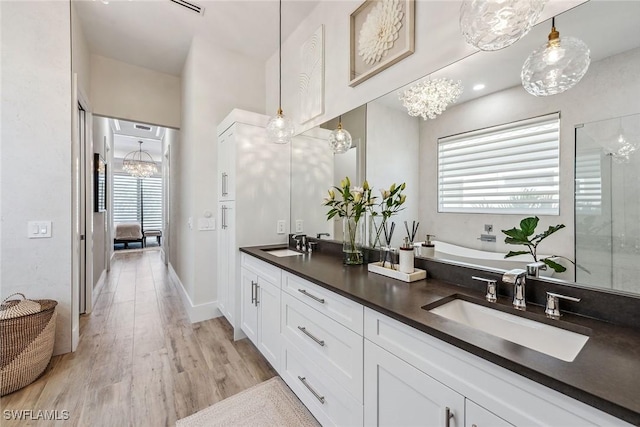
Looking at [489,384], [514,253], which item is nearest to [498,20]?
[514,253]

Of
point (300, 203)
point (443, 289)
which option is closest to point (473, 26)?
point (443, 289)

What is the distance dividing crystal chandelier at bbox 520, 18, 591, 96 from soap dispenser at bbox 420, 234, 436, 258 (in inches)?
34.2

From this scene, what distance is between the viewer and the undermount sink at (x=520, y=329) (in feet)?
3.07

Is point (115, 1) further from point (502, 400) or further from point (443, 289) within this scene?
point (502, 400)

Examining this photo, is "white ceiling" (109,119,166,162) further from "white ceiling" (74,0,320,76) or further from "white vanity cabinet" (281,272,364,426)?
"white vanity cabinet" (281,272,364,426)

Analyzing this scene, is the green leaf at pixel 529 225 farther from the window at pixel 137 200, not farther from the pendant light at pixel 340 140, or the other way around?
the window at pixel 137 200

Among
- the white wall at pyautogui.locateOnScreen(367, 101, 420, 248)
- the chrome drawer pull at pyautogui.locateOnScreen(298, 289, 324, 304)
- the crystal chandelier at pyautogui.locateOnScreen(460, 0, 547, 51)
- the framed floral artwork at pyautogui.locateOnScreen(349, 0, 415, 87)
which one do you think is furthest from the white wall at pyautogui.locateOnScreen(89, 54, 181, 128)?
the crystal chandelier at pyautogui.locateOnScreen(460, 0, 547, 51)

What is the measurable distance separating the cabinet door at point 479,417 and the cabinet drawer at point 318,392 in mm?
546

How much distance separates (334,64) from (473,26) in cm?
151

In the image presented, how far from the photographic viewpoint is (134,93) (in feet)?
12.0

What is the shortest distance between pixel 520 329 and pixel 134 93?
464cm

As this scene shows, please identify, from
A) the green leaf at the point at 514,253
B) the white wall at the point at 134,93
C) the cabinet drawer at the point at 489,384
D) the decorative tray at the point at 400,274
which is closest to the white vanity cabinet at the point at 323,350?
the cabinet drawer at the point at 489,384

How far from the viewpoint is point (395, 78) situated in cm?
184

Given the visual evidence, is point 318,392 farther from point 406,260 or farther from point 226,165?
point 226,165
